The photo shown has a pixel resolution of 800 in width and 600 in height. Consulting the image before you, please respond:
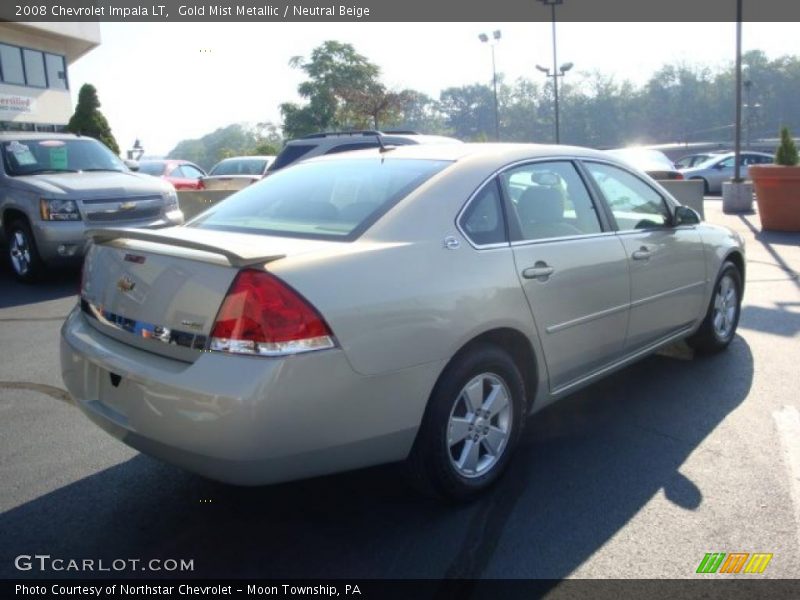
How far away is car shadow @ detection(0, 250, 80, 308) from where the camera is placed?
8.21 m

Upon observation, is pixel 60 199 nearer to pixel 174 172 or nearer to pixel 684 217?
pixel 684 217

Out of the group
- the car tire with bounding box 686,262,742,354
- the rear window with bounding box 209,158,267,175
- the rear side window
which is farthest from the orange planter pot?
the rear window with bounding box 209,158,267,175

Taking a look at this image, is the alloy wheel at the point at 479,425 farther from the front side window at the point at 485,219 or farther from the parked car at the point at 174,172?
the parked car at the point at 174,172

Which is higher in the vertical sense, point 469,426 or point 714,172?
point 714,172

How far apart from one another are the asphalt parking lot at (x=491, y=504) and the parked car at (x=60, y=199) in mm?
4184

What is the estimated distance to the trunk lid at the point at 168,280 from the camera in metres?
2.84

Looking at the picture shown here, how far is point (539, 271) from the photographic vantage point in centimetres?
366

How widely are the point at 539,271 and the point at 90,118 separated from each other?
29417mm

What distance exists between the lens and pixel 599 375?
420cm

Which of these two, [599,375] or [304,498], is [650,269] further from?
[304,498]

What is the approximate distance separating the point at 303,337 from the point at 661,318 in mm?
2783

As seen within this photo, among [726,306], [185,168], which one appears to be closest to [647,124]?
[185,168]

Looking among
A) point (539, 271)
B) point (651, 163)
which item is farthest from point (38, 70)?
point (539, 271)

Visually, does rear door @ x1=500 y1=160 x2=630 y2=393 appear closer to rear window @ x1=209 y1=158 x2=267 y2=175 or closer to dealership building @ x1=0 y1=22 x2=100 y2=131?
rear window @ x1=209 y1=158 x2=267 y2=175
